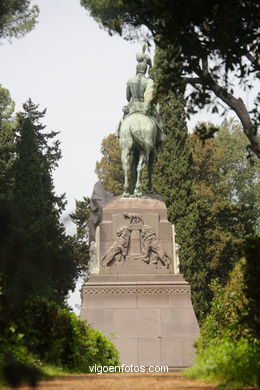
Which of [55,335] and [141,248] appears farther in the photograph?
[141,248]

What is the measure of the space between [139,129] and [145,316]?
544cm

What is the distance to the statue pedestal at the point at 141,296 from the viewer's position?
62.2 feet

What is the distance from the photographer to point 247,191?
51.0 meters

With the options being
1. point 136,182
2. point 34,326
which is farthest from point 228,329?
point 136,182

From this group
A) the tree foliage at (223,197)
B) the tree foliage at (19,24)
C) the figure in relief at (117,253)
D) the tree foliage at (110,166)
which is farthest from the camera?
the tree foliage at (110,166)

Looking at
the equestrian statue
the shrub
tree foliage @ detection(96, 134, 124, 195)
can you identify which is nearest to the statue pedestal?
the equestrian statue

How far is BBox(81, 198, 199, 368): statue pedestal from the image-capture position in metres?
19.0

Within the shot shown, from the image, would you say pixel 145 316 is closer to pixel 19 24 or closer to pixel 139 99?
pixel 139 99

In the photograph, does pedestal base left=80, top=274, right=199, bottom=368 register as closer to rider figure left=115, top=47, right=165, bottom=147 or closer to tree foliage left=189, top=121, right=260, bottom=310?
rider figure left=115, top=47, right=165, bottom=147

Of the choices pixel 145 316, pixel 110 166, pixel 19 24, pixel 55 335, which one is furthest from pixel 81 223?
pixel 55 335

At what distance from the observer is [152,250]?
2045 centimetres

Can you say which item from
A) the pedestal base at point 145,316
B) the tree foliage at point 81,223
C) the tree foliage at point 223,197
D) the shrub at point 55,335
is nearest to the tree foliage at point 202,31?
the shrub at point 55,335

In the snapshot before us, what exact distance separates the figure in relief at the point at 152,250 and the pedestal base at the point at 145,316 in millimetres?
450

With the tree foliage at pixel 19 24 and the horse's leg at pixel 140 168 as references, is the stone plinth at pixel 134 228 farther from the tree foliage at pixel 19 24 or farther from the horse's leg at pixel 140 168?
the tree foliage at pixel 19 24
